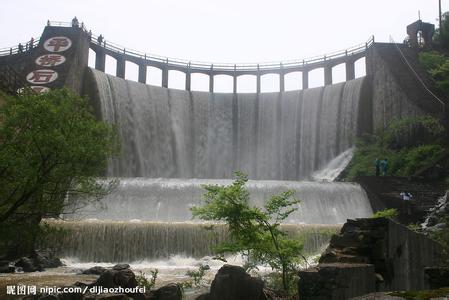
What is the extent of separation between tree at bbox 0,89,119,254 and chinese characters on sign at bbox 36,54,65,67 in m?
22.8

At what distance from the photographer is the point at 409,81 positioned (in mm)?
31328

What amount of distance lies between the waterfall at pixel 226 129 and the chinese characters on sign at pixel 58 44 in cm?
286

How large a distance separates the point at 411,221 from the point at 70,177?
15544 millimetres

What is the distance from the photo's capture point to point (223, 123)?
40000mm

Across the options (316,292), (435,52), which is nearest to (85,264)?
(316,292)

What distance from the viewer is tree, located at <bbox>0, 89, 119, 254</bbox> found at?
9531 millimetres

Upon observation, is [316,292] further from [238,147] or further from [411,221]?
[238,147]

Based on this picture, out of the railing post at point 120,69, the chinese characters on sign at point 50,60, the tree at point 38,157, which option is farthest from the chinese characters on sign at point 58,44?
the tree at point 38,157

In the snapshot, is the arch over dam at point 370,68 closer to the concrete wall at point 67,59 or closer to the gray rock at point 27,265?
the concrete wall at point 67,59

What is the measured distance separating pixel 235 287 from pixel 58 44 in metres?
30.5

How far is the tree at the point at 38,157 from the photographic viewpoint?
9.53m

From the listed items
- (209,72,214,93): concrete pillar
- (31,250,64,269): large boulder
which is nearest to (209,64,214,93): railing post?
(209,72,214,93): concrete pillar

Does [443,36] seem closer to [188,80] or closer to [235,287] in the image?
[188,80]

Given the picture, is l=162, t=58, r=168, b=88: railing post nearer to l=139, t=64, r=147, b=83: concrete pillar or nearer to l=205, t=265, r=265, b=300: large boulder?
l=139, t=64, r=147, b=83: concrete pillar
